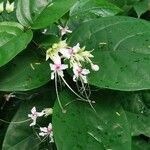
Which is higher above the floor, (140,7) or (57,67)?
(57,67)

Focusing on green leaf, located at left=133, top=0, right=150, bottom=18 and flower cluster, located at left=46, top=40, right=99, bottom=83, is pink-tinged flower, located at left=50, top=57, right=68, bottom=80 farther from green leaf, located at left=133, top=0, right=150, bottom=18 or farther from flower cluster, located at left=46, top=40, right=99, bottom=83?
green leaf, located at left=133, top=0, right=150, bottom=18

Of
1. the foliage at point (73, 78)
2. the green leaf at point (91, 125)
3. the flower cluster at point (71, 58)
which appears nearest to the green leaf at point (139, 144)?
the foliage at point (73, 78)

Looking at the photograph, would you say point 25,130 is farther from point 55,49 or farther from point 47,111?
point 55,49

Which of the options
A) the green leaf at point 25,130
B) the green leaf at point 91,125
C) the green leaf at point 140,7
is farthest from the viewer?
the green leaf at point 140,7

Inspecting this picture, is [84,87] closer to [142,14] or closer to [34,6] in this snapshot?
[34,6]

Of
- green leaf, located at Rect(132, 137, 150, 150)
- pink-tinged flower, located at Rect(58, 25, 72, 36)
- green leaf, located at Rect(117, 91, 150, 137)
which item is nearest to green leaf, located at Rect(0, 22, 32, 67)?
pink-tinged flower, located at Rect(58, 25, 72, 36)

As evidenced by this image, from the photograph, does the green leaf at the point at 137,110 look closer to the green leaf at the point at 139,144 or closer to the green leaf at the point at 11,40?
the green leaf at the point at 139,144

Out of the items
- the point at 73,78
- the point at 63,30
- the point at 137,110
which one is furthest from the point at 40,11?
the point at 137,110
